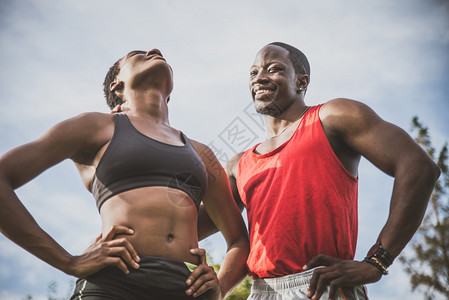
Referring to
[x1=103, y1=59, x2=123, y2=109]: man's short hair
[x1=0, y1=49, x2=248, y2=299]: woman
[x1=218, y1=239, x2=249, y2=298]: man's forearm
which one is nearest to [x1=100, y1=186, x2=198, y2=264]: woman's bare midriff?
[x1=0, y1=49, x2=248, y2=299]: woman

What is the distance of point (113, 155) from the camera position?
9.53ft

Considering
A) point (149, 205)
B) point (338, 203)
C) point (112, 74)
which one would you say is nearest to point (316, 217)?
point (338, 203)

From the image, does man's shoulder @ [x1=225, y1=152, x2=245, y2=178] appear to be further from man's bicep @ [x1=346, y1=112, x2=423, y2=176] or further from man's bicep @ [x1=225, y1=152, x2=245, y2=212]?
man's bicep @ [x1=346, y1=112, x2=423, y2=176]

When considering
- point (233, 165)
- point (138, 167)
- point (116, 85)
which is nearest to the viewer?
point (138, 167)

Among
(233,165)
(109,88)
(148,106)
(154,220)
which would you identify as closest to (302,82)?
(233,165)

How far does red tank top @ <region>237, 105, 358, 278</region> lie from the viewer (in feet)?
10.3

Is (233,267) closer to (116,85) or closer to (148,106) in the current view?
(148,106)

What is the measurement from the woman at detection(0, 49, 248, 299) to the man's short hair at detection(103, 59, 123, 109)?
43 centimetres

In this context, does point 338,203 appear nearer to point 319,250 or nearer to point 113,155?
point 319,250

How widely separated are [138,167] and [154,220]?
0.35 meters

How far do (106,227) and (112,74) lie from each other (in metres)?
1.66

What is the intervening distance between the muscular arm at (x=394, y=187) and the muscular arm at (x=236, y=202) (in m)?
1.07

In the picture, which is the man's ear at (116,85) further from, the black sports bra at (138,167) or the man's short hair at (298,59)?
the man's short hair at (298,59)

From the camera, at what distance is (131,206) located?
279 cm
